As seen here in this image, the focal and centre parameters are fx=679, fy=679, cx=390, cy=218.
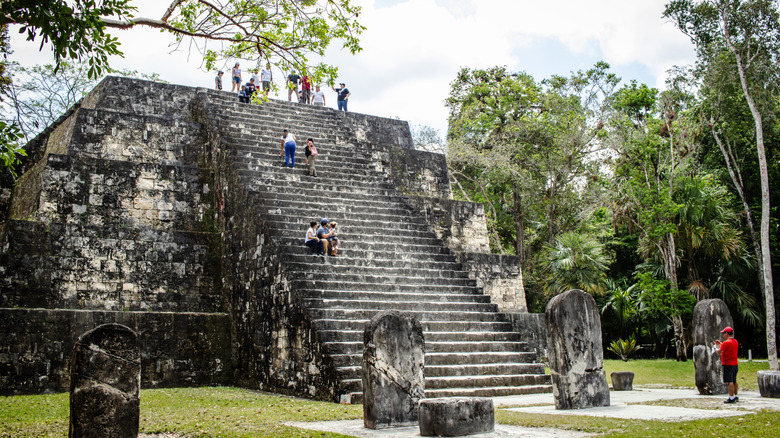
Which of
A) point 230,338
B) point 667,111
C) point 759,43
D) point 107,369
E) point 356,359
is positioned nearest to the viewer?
point 107,369

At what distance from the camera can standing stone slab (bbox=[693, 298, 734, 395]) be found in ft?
28.3

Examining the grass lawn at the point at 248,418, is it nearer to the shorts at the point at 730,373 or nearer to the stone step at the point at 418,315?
the shorts at the point at 730,373

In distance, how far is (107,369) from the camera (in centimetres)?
561

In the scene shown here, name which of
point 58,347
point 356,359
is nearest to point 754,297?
point 356,359

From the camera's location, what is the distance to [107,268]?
11023 millimetres

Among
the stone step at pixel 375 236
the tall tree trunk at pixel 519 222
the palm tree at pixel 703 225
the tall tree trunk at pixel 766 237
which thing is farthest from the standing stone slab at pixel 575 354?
the tall tree trunk at pixel 519 222

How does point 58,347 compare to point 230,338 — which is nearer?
point 58,347

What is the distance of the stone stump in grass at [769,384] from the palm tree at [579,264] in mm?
11056

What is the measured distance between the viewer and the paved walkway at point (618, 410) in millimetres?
5719

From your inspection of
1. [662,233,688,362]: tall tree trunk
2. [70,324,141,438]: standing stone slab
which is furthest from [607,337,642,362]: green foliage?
[70,324,141,438]: standing stone slab

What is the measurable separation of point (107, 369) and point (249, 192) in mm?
5962

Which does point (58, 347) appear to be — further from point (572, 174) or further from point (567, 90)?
point (567, 90)

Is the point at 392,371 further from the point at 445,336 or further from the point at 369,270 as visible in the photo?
the point at 369,270

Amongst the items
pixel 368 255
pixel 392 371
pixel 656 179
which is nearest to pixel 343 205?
pixel 368 255
